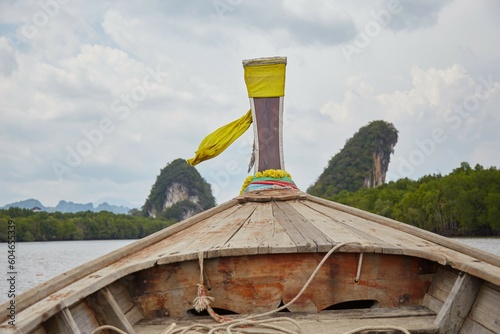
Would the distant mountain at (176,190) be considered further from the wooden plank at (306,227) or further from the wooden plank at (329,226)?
the wooden plank at (329,226)

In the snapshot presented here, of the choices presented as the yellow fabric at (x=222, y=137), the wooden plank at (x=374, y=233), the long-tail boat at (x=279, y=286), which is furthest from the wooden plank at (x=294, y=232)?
the yellow fabric at (x=222, y=137)

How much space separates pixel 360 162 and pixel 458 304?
50.2m

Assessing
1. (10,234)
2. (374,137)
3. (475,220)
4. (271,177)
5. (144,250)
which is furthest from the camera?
(374,137)

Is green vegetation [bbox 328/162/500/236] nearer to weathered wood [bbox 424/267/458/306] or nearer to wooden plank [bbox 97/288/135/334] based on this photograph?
weathered wood [bbox 424/267/458/306]

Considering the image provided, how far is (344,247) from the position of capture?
2395 mm

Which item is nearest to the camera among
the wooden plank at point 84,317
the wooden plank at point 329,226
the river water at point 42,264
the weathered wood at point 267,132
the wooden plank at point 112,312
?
the wooden plank at point 84,317

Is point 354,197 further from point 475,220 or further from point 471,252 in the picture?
point 471,252

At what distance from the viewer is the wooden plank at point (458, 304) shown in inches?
86.8

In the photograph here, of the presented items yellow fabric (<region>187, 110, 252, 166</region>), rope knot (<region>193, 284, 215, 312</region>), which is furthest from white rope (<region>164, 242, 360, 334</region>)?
yellow fabric (<region>187, 110, 252, 166</region>)

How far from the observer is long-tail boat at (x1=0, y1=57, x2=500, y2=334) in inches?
84.5

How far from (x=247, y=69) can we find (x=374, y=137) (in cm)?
5063

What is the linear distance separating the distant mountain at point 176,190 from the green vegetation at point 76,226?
15.0 metres

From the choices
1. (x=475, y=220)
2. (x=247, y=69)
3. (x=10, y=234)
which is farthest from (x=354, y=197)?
(x=10, y=234)

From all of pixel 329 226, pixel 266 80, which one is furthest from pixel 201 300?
pixel 266 80
